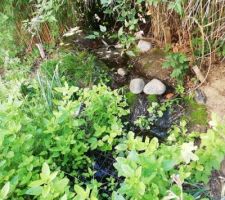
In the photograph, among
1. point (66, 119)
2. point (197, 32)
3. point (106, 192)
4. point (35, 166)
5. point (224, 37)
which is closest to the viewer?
point (35, 166)

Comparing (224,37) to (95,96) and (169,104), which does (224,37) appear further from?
(95,96)

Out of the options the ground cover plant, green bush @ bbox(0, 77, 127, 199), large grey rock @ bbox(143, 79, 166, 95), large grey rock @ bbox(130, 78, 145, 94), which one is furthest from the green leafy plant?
green bush @ bbox(0, 77, 127, 199)

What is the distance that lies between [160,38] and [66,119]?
1533mm

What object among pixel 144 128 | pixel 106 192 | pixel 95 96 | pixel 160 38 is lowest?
pixel 144 128

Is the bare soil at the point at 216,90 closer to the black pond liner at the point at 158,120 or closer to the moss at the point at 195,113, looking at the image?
the moss at the point at 195,113

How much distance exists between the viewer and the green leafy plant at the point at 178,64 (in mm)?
2299

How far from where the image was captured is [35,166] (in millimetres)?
1280

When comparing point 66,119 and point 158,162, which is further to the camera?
point 66,119

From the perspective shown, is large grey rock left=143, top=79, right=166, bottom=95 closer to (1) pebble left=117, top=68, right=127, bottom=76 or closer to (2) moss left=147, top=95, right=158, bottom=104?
(2) moss left=147, top=95, right=158, bottom=104

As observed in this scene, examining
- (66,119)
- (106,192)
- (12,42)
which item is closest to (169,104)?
(106,192)

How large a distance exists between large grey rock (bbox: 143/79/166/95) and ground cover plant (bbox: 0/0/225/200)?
0.12 feet

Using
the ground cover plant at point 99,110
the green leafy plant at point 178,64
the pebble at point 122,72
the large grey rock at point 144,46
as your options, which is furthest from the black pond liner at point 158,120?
the large grey rock at point 144,46

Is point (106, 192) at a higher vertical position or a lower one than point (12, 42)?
lower

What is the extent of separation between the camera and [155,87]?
245cm
